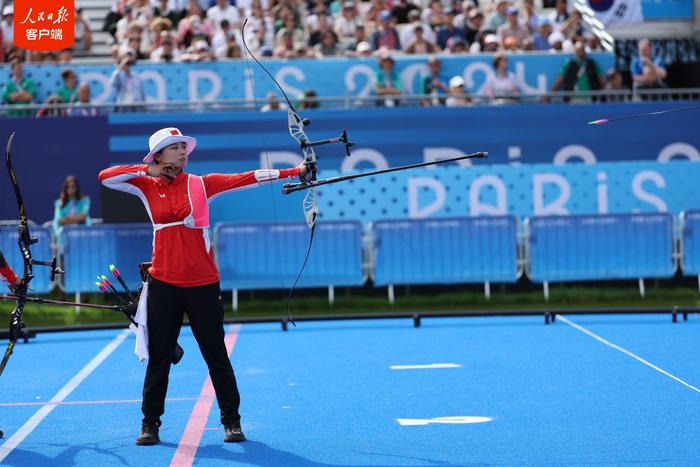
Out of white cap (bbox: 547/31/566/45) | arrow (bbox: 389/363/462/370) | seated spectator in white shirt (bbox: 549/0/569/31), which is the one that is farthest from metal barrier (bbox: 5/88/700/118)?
arrow (bbox: 389/363/462/370)

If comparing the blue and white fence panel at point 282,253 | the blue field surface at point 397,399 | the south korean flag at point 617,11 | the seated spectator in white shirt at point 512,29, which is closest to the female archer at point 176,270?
the blue field surface at point 397,399

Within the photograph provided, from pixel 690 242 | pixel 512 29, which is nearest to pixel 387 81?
pixel 512 29

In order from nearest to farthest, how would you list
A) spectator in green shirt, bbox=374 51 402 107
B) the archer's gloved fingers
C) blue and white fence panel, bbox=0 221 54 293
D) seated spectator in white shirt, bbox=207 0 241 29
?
1. the archer's gloved fingers
2. blue and white fence panel, bbox=0 221 54 293
3. spectator in green shirt, bbox=374 51 402 107
4. seated spectator in white shirt, bbox=207 0 241 29

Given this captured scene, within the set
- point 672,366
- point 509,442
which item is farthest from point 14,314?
point 672,366

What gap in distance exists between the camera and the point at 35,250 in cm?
1722

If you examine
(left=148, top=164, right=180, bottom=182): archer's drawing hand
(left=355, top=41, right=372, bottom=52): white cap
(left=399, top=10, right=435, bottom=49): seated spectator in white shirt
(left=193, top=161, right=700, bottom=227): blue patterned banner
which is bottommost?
(left=193, top=161, right=700, bottom=227): blue patterned banner

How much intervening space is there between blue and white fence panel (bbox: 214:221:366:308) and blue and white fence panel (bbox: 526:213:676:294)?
2.69 meters

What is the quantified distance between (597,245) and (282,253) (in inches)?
184

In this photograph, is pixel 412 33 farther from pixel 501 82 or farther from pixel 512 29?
pixel 501 82

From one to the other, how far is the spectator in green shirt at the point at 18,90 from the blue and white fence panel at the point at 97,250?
2.68 m

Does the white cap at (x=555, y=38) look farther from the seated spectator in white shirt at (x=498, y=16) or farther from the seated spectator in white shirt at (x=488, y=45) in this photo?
the seated spectator in white shirt at (x=488, y=45)

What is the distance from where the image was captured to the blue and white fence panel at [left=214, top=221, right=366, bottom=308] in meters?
17.3

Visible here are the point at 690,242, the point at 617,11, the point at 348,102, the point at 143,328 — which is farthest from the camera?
the point at 617,11

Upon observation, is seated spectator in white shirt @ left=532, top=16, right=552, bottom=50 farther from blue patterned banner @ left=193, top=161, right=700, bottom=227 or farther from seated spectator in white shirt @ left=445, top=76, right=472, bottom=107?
blue patterned banner @ left=193, top=161, right=700, bottom=227
